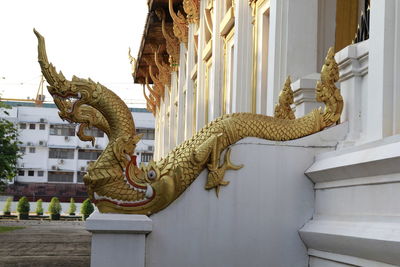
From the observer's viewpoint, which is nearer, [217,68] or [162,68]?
[217,68]

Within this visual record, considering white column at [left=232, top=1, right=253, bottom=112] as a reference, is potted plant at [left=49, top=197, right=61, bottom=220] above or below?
below

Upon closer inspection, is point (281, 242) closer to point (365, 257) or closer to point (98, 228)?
point (365, 257)

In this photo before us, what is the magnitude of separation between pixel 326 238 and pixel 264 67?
388 centimetres

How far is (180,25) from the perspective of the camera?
16000 mm

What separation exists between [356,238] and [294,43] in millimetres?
2576

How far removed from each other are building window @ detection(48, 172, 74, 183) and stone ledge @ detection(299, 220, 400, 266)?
6189 cm

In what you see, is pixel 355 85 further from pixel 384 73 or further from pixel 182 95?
pixel 182 95

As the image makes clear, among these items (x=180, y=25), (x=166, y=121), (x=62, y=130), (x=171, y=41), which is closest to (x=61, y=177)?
(x=62, y=130)

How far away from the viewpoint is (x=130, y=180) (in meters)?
4.11

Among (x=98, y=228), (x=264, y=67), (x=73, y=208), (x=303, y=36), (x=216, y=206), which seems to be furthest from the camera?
(x=73, y=208)

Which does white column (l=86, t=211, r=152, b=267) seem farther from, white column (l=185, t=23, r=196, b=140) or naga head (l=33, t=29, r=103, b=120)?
white column (l=185, t=23, r=196, b=140)

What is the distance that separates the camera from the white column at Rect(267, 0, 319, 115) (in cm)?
577

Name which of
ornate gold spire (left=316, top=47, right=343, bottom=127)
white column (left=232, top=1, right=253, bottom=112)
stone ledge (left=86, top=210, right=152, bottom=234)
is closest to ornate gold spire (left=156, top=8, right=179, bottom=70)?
white column (left=232, top=1, right=253, bottom=112)

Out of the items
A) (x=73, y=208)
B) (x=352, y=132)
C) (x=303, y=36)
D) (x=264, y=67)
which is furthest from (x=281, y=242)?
(x=73, y=208)
